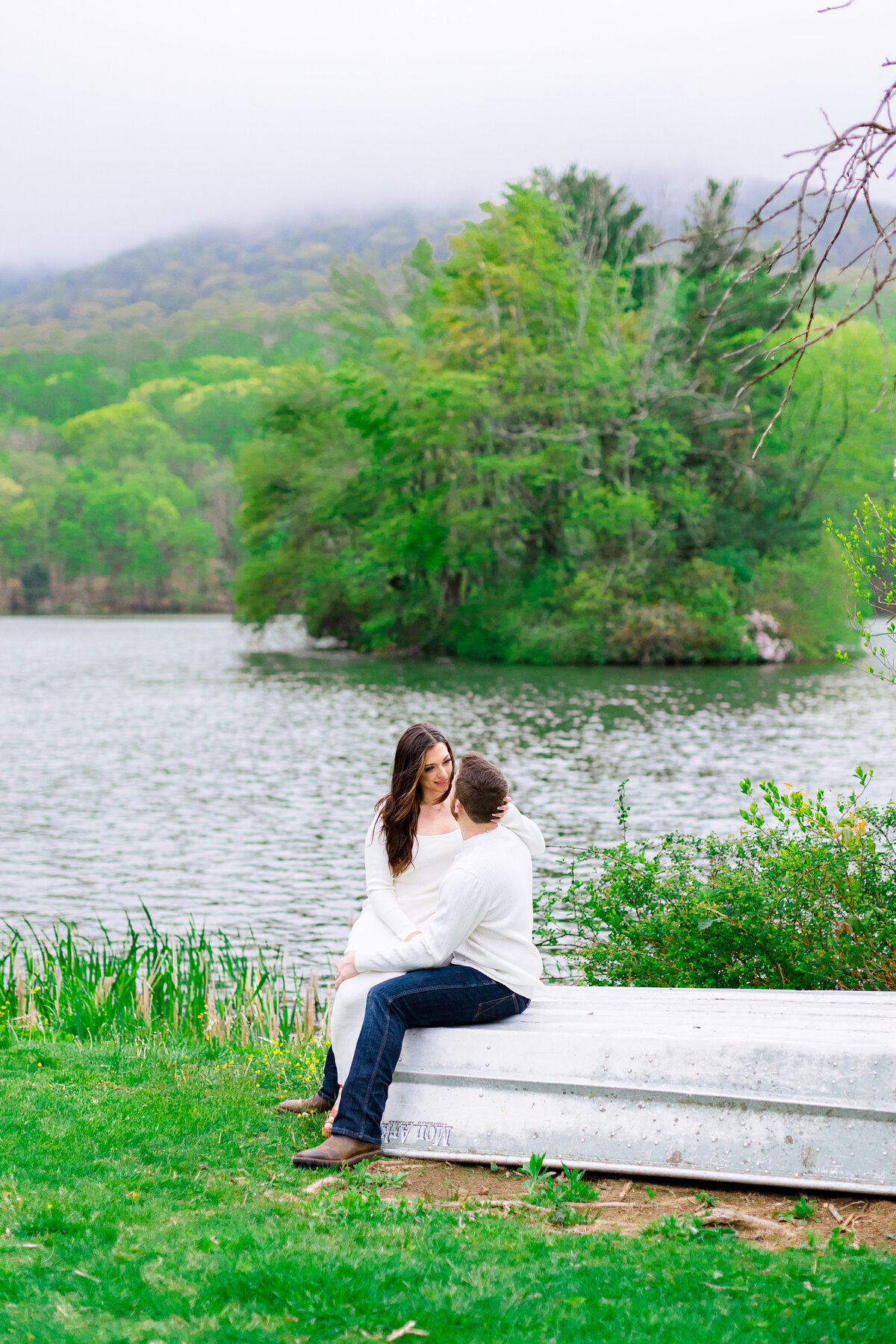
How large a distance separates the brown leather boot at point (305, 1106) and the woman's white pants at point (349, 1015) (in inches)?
11.6

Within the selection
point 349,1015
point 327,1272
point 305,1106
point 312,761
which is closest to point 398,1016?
point 349,1015

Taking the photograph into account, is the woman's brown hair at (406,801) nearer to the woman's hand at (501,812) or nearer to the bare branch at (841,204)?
the woman's hand at (501,812)

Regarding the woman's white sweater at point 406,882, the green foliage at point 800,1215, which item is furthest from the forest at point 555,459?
the green foliage at point 800,1215

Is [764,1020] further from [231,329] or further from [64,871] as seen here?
[231,329]

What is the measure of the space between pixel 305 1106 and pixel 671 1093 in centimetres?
156

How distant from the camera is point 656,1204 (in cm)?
394

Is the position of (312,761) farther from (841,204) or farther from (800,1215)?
(841,204)

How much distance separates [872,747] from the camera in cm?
2188

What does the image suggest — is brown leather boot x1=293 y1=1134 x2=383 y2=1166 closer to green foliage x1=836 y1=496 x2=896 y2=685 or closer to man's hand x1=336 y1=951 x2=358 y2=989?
man's hand x1=336 y1=951 x2=358 y2=989

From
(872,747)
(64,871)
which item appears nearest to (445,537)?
(872,747)

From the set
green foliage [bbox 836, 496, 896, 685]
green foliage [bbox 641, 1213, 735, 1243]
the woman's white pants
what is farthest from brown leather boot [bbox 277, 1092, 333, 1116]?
green foliage [bbox 836, 496, 896, 685]

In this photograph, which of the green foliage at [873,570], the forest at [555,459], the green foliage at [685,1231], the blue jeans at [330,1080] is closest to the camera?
the green foliage at [685,1231]

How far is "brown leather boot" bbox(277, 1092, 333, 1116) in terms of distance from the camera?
491cm

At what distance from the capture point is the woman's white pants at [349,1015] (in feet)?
15.1
